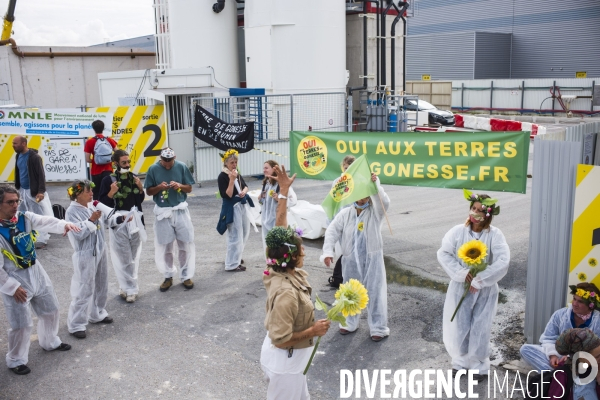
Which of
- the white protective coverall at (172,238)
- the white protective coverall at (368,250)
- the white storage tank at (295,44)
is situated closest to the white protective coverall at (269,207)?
the white protective coverall at (172,238)

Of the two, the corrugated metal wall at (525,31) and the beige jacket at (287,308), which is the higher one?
the corrugated metal wall at (525,31)

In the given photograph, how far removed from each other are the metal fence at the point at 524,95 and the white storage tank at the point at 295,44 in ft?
69.4

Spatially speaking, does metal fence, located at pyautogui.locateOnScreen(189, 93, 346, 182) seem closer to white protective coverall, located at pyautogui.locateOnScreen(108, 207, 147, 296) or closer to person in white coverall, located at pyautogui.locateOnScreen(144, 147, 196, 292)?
person in white coverall, located at pyautogui.locateOnScreen(144, 147, 196, 292)

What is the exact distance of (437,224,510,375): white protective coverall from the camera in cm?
573

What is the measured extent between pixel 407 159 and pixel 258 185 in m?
7.11

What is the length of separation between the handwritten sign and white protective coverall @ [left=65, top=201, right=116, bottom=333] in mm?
8890

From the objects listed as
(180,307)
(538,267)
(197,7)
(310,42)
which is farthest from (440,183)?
(197,7)

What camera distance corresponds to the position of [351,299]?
476 centimetres

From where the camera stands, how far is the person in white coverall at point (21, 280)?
5895 mm

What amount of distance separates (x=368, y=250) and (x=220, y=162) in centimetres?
1005

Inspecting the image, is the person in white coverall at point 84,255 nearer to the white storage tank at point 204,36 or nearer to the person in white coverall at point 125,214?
the person in white coverall at point 125,214

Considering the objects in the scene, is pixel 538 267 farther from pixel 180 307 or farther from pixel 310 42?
pixel 310 42

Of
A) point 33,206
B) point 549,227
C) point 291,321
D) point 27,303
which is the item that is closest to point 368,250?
point 549,227

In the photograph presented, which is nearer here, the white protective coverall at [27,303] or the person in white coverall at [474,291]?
the person in white coverall at [474,291]
